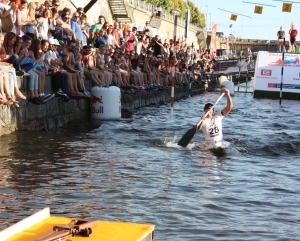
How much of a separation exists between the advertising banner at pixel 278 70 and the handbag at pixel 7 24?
1837cm

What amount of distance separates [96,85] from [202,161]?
28.3ft

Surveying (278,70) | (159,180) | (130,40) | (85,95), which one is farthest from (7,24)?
(278,70)

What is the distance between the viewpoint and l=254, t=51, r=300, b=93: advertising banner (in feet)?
108

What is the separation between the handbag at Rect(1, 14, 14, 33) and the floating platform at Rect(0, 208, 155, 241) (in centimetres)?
1189

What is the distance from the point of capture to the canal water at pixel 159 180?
26.7ft

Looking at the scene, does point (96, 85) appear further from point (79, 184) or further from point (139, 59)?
point (79, 184)

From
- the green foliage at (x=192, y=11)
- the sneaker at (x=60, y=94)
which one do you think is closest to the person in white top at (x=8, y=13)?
the sneaker at (x=60, y=94)

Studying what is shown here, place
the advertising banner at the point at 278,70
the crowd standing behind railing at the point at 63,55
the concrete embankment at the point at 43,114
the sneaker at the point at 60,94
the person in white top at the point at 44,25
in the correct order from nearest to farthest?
the concrete embankment at the point at 43,114, the crowd standing behind railing at the point at 63,55, the sneaker at the point at 60,94, the person in white top at the point at 44,25, the advertising banner at the point at 278,70

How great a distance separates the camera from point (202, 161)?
1293cm

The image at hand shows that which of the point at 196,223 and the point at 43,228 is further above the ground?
the point at 43,228

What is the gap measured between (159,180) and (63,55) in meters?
8.88

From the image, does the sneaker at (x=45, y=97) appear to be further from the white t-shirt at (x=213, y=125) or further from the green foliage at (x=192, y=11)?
the green foliage at (x=192, y=11)

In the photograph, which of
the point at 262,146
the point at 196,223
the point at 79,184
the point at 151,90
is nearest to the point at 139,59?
the point at 151,90

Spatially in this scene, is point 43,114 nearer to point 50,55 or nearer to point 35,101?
point 35,101
